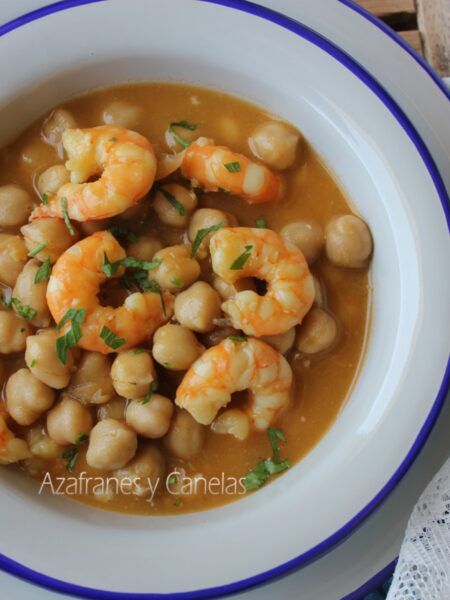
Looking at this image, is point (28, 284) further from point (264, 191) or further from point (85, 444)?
point (264, 191)

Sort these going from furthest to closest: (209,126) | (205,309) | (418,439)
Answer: (209,126)
(205,309)
(418,439)

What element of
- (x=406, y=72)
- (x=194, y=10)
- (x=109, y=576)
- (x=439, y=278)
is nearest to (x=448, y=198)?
(x=439, y=278)

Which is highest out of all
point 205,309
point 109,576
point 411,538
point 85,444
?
point 205,309

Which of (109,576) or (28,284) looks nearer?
(109,576)

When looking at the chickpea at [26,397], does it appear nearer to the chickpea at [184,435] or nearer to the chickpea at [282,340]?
the chickpea at [184,435]

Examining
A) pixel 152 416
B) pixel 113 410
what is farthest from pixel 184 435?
pixel 113 410

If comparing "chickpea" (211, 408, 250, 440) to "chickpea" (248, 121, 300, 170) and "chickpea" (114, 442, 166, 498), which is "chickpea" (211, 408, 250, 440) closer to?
"chickpea" (114, 442, 166, 498)

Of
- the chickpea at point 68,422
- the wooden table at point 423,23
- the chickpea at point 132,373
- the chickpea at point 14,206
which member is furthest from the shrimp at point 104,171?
the wooden table at point 423,23
